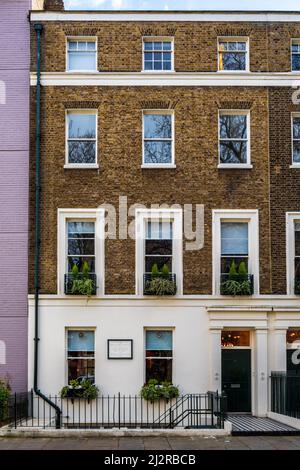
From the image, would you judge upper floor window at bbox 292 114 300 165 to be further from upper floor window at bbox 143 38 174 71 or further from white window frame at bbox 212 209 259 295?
upper floor window at bbox 143 38 174 71

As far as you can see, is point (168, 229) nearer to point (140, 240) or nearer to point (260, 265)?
point (140, 240)

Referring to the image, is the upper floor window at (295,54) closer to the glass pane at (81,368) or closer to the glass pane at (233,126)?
the glass pane at (233,126)

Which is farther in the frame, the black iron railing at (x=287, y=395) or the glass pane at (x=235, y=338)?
the glass pane at (x=235, y=338)

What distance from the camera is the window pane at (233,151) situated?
25.1m

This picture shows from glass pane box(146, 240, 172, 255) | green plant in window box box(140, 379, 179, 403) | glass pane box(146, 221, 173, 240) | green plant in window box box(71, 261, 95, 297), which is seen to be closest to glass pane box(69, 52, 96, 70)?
glass pane box(146, 221, 173, 240)

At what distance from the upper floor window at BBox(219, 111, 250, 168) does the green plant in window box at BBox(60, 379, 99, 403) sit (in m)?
8.39

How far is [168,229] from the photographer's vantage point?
81.6ft

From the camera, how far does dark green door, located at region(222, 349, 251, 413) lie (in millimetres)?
24281

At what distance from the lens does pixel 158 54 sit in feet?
83.3

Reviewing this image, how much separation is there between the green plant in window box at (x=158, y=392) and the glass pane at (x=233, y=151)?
7562mm

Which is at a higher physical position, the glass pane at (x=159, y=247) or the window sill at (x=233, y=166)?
the window sill at (x=233, y=166)

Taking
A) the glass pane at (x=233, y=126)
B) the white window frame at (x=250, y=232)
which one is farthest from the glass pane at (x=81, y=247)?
the glass pane at (x=233, y=126)

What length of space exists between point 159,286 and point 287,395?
5.15 metres

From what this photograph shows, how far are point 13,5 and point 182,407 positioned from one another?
14.4m
